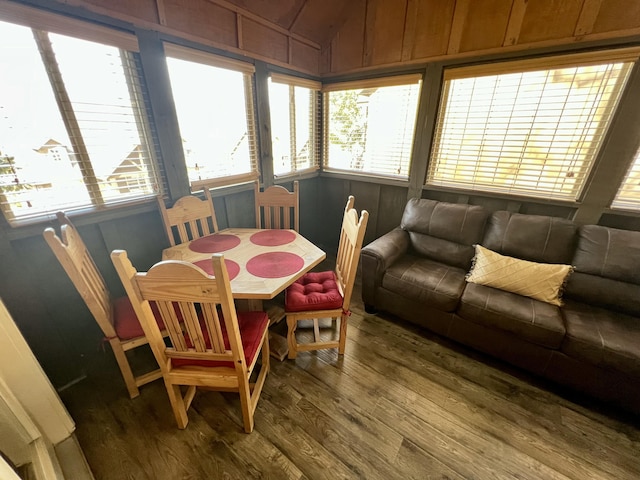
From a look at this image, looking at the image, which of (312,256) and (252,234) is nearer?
(312,256)

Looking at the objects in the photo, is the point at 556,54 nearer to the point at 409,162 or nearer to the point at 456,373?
the point at 409,162

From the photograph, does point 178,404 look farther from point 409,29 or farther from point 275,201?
point 409,29

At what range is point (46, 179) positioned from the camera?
4.40ft

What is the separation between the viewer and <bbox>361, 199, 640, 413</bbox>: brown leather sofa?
141 centimetres

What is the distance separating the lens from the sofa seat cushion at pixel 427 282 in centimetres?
180

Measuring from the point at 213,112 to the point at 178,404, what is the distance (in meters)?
2.02

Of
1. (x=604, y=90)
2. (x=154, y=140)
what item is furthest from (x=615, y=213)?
(x=154, y=140)

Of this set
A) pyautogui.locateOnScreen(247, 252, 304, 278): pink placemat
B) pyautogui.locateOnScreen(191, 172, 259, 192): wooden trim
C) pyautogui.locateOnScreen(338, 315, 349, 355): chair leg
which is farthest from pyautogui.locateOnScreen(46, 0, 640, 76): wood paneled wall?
pyautogui.locateOnScreen(338, 315, 349, 355): chair leg

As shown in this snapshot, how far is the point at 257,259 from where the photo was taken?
5.33ft

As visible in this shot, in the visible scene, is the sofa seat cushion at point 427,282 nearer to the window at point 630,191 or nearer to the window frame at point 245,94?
the window at point 630,191

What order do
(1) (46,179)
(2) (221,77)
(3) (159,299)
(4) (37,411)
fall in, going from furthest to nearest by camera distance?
(2) (221,77) → (1) (46,179) → (4) (37,411) → (3) (159,299)

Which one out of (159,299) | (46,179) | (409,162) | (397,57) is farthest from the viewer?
(409,162)

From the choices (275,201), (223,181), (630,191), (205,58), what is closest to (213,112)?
(205,58)

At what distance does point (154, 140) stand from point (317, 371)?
1943 mm
